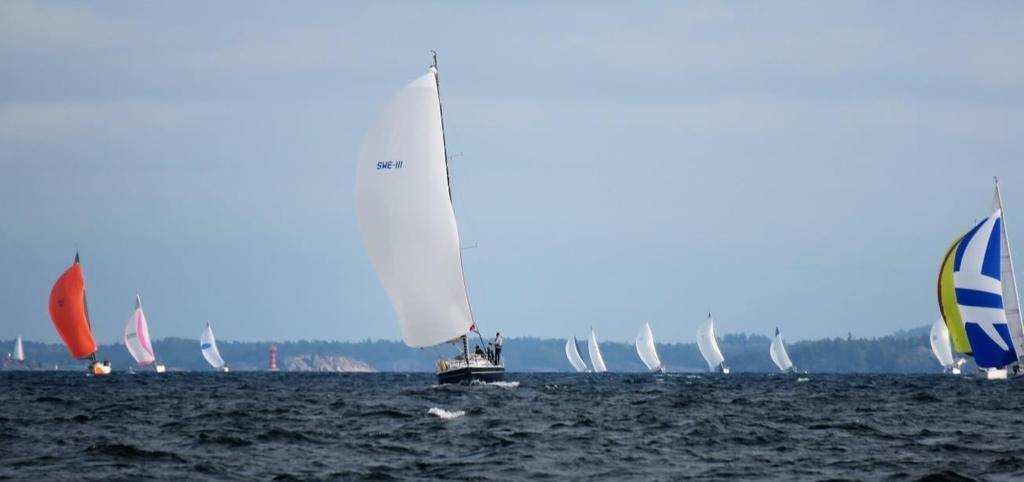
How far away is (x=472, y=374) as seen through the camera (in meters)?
53.6

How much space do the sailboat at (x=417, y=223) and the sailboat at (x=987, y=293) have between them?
939 inches

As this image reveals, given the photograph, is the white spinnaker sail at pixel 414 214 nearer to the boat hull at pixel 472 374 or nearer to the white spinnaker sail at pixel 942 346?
the boat hull at pixel 472 374

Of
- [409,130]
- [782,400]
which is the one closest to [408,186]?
[409,130]

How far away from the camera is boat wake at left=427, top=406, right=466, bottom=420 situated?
3466 cm

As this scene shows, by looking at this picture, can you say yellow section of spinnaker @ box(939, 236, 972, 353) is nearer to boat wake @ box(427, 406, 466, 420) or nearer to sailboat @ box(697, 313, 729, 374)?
boat wake @ box(427, 406, 466, 420)

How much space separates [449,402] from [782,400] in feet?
43.7

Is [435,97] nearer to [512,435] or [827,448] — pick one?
[512,435]

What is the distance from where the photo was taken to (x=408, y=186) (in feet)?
176

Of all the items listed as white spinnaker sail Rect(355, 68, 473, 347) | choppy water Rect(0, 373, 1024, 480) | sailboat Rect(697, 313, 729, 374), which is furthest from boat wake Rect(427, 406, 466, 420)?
sailboat Rect(697, 313, 729, 374)

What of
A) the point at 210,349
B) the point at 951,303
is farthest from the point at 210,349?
the point at 951,303

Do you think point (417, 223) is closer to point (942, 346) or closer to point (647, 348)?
point (942, 346)

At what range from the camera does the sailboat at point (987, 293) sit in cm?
6384

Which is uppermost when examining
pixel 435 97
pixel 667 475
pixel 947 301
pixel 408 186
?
pixel 435 97

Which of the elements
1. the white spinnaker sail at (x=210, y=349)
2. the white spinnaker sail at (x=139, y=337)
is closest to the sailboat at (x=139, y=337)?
the white spinnaker sail at (x=139, y=337)
